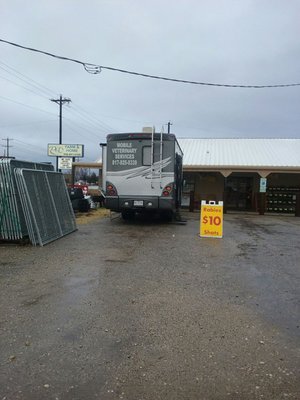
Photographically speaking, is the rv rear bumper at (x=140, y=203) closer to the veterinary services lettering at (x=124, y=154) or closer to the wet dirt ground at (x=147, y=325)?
the veterinary services lettering at (x=124, y=154)

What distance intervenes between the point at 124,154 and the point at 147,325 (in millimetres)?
9548

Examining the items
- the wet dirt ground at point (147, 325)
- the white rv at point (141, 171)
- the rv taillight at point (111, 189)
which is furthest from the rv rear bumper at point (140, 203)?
the wet dirt ground at point (147, 325)

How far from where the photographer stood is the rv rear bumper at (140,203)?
1353 cm

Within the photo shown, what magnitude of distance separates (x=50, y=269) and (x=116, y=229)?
5966 mm

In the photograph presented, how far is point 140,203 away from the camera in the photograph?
13.6m

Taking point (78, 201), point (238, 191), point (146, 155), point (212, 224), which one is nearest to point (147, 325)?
point (212, 224)

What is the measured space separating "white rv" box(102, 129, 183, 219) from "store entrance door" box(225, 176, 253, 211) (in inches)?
576

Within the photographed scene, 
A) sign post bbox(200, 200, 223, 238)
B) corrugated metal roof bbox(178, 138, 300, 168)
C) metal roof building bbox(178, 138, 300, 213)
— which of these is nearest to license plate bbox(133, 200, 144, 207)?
sign post bbox(200, 200, 223, 238)

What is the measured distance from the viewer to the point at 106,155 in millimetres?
14102

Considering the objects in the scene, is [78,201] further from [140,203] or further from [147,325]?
[147,325]

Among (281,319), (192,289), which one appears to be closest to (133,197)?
(192,289)

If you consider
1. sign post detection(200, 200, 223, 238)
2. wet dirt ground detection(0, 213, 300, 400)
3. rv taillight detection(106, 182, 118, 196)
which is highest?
rv taillight detection(106, 182, 118, 196)

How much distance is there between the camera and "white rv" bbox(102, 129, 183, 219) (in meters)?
13.5

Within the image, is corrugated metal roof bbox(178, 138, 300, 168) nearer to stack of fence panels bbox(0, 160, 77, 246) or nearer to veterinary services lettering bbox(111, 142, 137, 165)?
veterinary services lettering bbox(111, 142, 137, 165)
